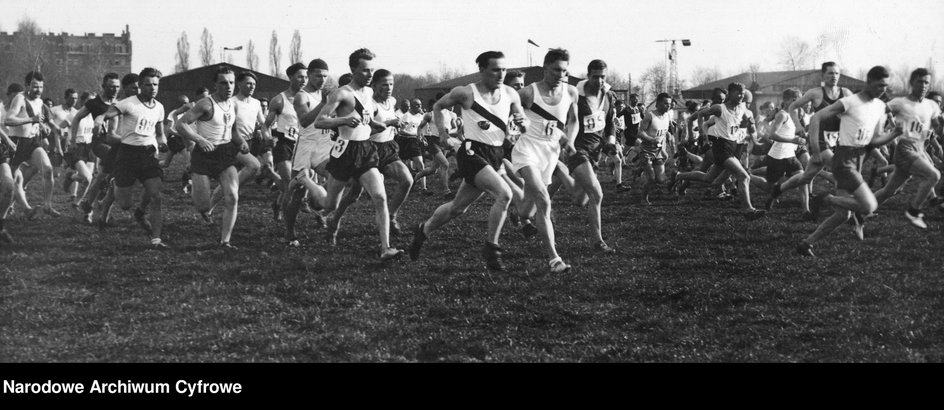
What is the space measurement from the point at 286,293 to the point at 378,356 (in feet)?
6.80

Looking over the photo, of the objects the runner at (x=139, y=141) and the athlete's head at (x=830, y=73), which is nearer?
the runner at (x=139, y=141)

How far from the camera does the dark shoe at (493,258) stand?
764 cm

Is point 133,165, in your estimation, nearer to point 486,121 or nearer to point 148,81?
point 148,81

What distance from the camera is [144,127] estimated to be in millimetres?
8992

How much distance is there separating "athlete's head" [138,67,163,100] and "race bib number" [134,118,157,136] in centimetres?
25

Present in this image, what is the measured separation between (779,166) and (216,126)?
8.14m

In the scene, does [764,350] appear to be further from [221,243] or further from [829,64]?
[829,64]

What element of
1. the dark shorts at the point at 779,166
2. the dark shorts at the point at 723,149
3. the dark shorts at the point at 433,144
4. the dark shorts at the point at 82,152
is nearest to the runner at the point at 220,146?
the dark shorts at the point at 82,152

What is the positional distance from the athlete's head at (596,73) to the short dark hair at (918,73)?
3618mm

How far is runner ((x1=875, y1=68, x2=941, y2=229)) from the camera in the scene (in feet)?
30.8

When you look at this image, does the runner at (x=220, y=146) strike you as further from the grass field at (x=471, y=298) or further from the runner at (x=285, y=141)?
the runner at (x=285, y=141)

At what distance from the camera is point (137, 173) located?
29.5ft

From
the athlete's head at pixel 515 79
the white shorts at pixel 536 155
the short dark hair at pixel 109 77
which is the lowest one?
the white shorts at pixel 536 155

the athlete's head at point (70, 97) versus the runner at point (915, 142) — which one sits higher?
the athlete's head at point (70, 97)
